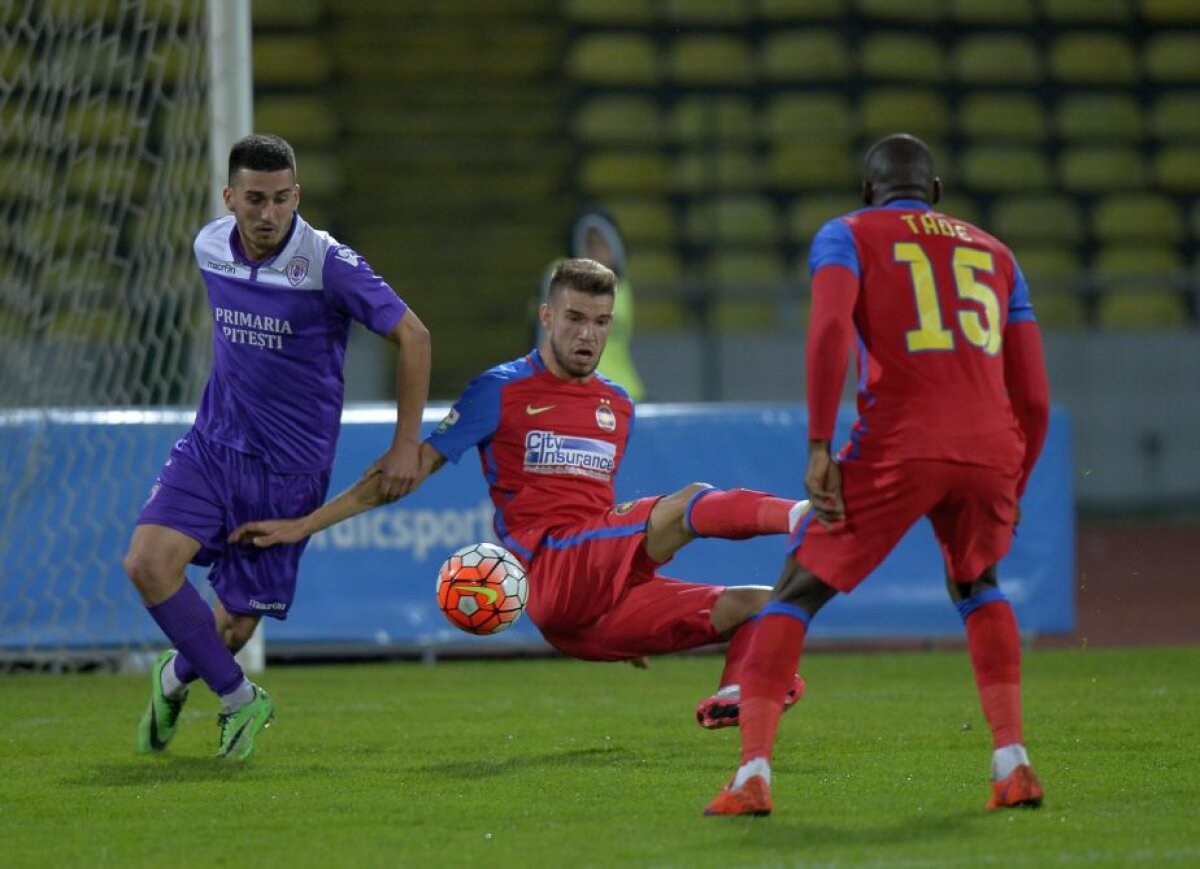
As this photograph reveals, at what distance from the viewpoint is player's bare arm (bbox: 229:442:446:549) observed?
5.83 meters

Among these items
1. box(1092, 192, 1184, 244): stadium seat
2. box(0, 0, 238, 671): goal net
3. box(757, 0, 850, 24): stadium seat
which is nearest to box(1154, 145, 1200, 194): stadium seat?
box(1092, 192, 1184, 244): stadium seat

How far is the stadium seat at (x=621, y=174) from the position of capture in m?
16.5

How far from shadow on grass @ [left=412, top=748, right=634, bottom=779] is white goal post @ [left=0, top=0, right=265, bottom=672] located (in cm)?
305

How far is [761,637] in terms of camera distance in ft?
15.1

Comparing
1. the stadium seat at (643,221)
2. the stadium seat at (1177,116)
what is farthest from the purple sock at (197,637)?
the stadium seat at (1177,116)

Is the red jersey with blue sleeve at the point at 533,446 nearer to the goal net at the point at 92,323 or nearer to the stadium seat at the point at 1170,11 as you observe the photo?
the goal net at the point at 92,323

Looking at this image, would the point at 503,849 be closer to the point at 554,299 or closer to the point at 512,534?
→ the point at 512,534

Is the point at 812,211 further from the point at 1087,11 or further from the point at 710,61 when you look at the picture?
the point at 1087,11

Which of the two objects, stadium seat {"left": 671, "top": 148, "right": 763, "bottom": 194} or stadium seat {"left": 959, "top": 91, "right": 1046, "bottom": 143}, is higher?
stadium seat {"left": 959, "top": 91, "right": 1046, "bottom": 143}

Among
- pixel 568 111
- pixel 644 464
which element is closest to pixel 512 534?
pixel 644 464

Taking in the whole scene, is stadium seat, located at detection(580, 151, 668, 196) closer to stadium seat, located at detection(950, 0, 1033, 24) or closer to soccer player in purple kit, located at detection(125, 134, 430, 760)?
stadium seat, located at detection(950, 0, 1033, 24)

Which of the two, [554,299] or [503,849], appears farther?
[554,299]

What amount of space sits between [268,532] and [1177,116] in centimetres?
1353

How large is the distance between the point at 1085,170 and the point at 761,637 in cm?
1351
